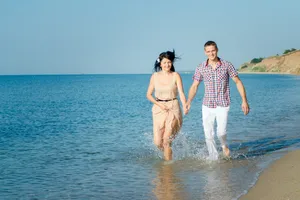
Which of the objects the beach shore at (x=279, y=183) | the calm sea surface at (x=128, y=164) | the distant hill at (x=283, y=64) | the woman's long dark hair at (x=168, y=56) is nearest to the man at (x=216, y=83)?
the woman's long dark hair at (x=168, y=56)

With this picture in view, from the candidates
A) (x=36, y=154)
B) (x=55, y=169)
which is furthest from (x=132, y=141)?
(x=55, y=169)

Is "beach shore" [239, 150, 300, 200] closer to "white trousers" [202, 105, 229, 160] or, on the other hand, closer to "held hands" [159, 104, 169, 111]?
"white trousers" [202, 105, 229, 160]

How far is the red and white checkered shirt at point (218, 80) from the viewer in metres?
8.76

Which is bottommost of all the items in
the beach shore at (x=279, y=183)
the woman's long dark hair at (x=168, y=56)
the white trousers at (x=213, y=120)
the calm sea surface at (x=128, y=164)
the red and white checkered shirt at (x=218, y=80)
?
the calm sea surface at (x=128, y=164)

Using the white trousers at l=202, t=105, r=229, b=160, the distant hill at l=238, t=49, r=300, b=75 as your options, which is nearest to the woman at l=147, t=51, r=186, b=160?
the white trousers at l=202, t=105, r=229, b=160

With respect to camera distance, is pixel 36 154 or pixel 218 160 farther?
pixel 36 154

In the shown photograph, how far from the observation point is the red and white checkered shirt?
8.76m

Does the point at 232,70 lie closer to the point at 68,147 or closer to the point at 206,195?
the point at 206,195

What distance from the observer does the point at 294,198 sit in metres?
6.00

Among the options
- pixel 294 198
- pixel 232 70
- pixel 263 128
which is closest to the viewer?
pixel 294 198

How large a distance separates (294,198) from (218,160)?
11.7 ft

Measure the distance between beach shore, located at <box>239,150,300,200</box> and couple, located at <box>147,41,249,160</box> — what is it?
1185mm

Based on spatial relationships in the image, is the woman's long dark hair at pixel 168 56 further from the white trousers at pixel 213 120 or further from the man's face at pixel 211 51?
the white trousers at pixel 213 120

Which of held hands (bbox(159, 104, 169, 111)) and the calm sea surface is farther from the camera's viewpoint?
held hands (bbox(159, 104, 169, 111))
